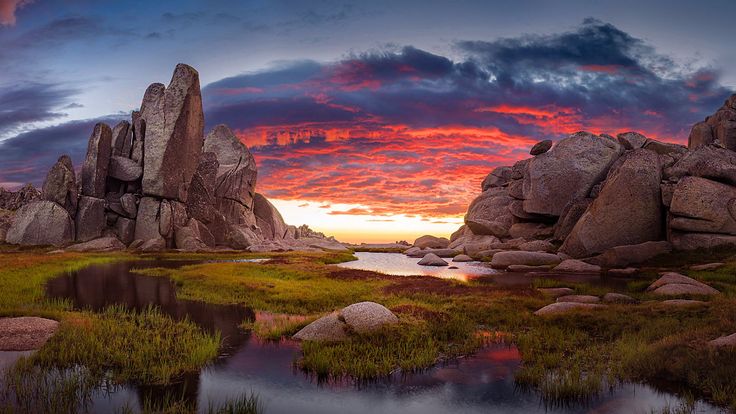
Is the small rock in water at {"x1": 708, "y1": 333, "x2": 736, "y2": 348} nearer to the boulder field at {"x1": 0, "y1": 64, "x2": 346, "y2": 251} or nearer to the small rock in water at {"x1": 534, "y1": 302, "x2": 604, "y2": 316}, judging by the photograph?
the small rock in water at {"x1": 534, "y1": 302, "x2": 604, "y2": 316}

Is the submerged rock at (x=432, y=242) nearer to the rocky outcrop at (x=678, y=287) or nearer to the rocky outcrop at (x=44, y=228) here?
the rocky outcrop at (x=44, y=228)

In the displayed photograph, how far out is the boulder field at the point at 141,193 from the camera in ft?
231

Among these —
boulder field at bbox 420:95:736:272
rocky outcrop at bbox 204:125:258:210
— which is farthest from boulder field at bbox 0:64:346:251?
boulder field at bbox 420:95:736:272

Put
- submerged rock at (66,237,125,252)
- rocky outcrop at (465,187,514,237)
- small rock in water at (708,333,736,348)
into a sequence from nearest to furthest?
small rock in water at (708,333,736,348)
submerged rock at (66,237,125,252)
rocky outcrop at (465,187,514,237)

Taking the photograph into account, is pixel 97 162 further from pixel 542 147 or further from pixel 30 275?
pixel 542 147

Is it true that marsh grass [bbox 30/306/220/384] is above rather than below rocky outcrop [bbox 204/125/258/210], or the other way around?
below

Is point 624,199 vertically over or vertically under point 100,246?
over

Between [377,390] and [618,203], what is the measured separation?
44.8 m

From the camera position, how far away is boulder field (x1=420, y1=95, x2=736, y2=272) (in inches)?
1782

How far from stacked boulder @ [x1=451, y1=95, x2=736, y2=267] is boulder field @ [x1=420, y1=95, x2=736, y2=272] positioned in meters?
0.09

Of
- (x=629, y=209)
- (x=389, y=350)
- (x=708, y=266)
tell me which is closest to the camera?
(x=389, y=350)

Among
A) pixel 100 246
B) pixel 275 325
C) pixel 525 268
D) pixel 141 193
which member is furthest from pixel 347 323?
pixel 141 193

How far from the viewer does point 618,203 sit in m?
49.9

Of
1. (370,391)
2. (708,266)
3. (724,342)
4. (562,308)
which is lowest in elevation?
(370,391)
